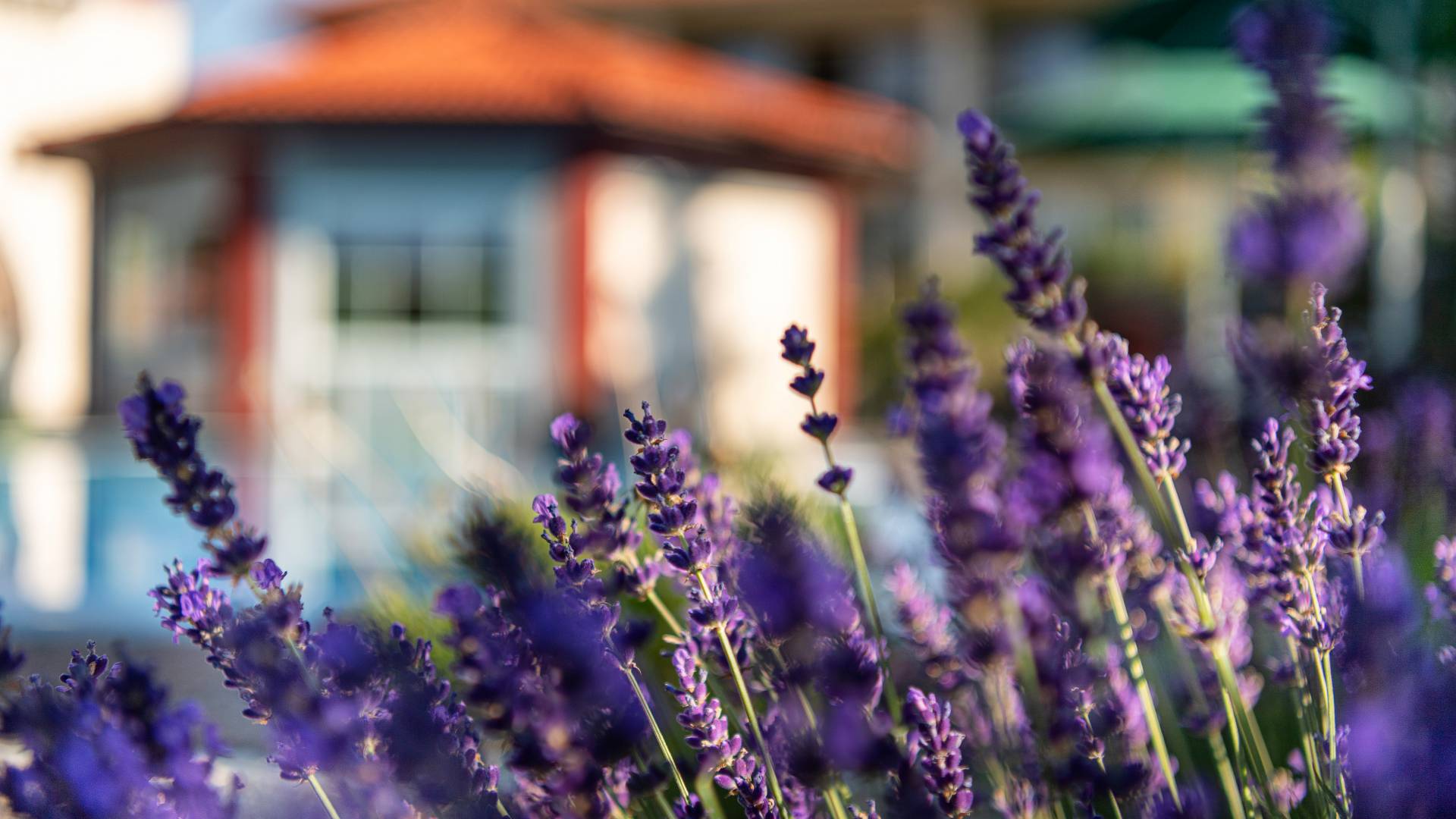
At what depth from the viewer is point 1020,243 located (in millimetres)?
1200

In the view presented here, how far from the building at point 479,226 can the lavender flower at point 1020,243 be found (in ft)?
27.6

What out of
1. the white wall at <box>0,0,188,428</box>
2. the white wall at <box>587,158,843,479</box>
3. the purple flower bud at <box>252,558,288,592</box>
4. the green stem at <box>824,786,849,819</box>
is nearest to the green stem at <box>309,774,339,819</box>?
the purple flower bud at <box>252,558,288,592</box>

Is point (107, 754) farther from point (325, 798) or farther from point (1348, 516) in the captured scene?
point (1348, 516)

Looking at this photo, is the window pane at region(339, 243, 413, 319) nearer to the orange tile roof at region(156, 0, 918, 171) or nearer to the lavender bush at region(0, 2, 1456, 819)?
the orange tile roof at region(156, 0, 918, 171)

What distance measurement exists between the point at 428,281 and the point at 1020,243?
434 inches

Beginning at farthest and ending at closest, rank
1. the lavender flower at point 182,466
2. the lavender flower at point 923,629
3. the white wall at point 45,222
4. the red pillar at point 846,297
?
the white wall at point 45,222
the red pillar at point 846,297
the lavender flower at point 923,629
the lavender flower at point 182,466

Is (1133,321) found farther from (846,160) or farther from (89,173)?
(89,173)

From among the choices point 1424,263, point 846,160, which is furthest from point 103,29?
point 1424,263

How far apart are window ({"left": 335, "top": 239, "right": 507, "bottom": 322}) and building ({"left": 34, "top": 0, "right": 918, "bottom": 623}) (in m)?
0.02

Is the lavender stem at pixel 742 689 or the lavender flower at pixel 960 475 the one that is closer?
the lavender flower at pixel 960 475

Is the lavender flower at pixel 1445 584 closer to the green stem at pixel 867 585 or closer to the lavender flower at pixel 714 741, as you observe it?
the green stem at pixel 867 585

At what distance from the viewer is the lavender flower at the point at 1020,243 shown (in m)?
1.18

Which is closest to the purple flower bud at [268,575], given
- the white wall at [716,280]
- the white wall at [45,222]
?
the white wall at [716,280]

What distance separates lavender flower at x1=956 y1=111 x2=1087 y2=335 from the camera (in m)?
1.18
